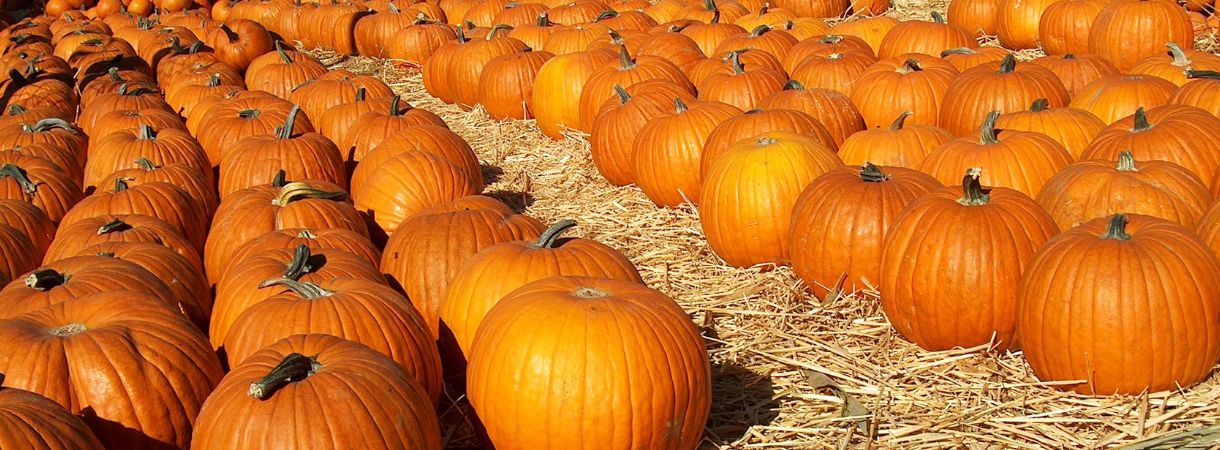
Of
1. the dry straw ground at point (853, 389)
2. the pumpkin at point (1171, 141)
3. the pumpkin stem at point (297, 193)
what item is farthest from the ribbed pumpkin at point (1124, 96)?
the pumpkin stem at point (297, 193)

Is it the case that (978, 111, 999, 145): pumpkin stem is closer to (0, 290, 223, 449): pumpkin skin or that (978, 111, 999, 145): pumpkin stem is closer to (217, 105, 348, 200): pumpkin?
(0, 290, 223, 449): pumpkin skin

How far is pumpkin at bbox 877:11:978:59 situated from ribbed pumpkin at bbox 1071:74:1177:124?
204 centimetres

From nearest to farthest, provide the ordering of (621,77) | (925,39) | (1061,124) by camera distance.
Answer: (1061,124), (621,77), (925,39)

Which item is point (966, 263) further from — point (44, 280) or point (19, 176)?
point (19, 176)

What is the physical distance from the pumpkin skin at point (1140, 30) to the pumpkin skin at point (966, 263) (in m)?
4.03

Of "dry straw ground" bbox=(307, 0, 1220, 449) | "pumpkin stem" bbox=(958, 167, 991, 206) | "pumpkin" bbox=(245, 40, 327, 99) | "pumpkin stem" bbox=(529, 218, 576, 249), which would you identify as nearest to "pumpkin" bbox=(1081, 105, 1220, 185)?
"pumpkin stem" bbox=(958, 167, 991, 206)

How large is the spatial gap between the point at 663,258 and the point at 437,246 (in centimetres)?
158

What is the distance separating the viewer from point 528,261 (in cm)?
420

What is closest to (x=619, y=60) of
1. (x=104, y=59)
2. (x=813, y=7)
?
(x=813, y=7)

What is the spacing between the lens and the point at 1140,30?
7.66 metres

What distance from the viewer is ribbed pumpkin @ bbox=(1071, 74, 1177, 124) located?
6.03 meters

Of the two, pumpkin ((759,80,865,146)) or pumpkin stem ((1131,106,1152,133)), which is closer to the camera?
pumpkin stem ((1131,106,1152,133))

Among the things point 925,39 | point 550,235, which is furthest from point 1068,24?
point 550,235

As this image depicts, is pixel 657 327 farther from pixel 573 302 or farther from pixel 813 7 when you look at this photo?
pixel 813 7
